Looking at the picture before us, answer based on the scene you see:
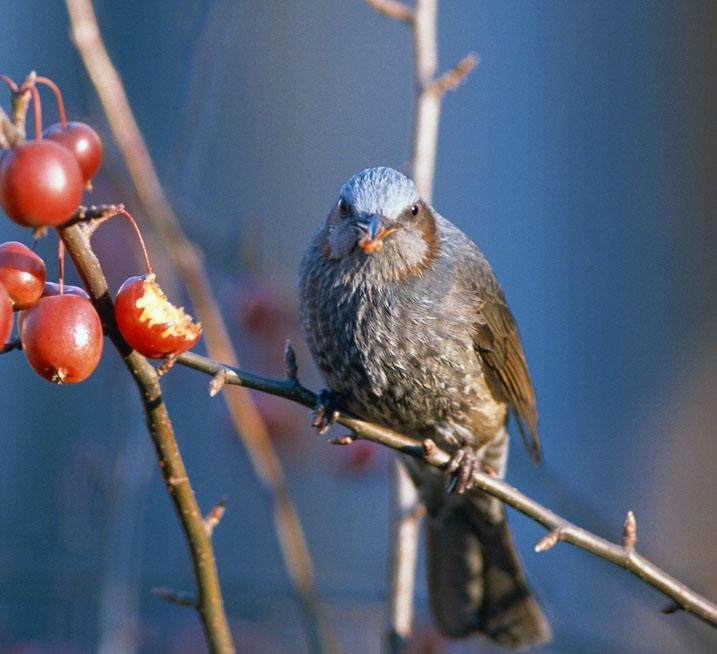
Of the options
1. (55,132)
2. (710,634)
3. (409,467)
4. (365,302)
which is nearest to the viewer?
(55,132)

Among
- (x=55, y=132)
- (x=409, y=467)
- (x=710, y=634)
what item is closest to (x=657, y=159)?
(x=710, y=634)

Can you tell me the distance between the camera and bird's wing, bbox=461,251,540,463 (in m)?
3.41

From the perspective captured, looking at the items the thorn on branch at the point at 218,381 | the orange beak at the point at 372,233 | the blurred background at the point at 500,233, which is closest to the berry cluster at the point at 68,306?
the thorn on branch at the point at 218,381

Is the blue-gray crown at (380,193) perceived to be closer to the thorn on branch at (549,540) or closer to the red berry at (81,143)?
the thorn on branch at (549,540)

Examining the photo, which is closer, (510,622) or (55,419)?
(510,622)

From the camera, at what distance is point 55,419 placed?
741 centimetres

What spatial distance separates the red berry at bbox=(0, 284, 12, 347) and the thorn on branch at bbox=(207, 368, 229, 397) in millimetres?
402

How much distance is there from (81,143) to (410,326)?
5.14ft

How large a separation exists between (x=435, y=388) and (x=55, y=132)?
66.0 inches

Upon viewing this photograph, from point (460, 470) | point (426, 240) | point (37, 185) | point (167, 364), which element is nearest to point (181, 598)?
point (167, 364)

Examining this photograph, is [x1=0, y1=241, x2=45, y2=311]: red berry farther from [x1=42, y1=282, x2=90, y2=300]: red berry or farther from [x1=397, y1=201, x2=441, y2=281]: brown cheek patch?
[x1=397, y1=201, x2=441, y2=281]: brown cheek patch

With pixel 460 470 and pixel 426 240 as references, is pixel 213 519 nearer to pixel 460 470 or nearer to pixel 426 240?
pixel 460 470

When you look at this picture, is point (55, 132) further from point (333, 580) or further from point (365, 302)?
point (333, 580)

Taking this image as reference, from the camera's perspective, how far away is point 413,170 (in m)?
3.53
